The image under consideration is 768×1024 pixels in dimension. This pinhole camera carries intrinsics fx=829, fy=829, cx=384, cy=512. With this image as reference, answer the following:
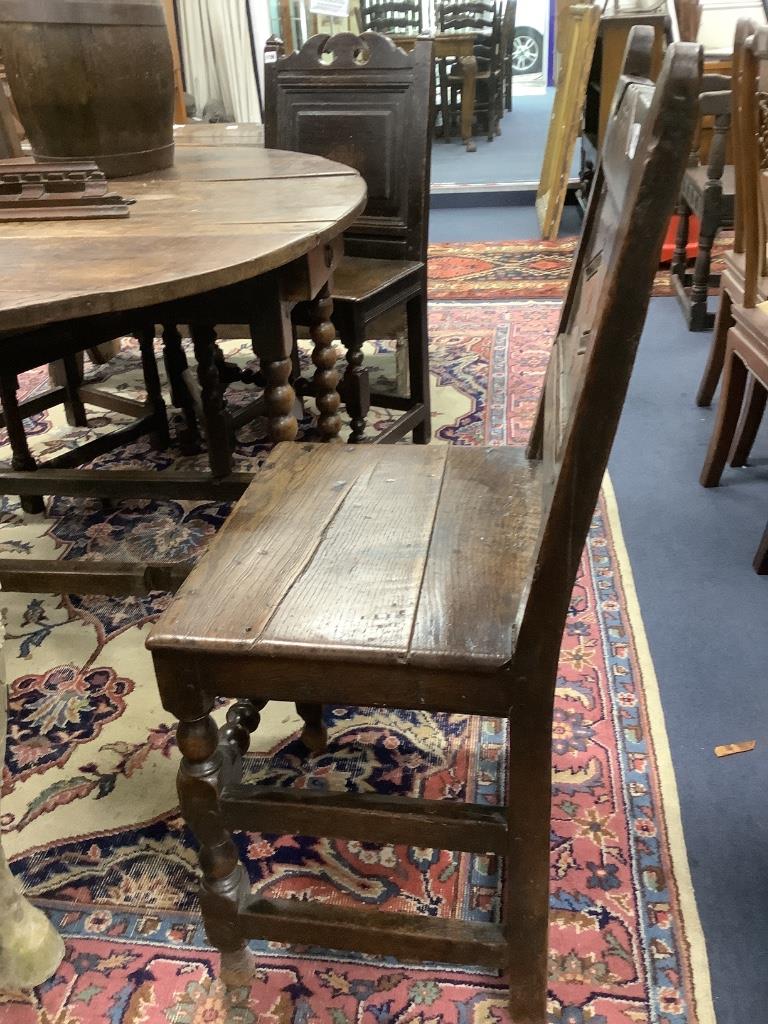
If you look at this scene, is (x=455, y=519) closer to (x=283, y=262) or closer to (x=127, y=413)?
(x=283, y=262)

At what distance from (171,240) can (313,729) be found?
31.9 inches

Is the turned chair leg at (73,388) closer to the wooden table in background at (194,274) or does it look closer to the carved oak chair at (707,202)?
the wooden table in background at (194,274)

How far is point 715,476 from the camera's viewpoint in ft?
7.07

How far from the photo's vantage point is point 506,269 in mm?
4082

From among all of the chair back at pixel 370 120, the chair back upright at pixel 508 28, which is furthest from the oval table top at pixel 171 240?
the chair back upright at pixel 508 28

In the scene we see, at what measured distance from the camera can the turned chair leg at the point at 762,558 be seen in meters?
1.80

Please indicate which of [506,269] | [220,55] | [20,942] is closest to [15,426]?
[20,942]

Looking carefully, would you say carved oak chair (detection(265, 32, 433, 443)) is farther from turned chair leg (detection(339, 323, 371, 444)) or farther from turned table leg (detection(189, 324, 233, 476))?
turned table leg (detection(189, 324, 233, 476))

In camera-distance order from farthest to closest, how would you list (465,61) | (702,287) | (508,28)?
1. (508,28)
2. (465,61)
3. (702,287)

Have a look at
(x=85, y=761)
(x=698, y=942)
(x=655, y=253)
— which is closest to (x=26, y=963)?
(x=85, y=761)

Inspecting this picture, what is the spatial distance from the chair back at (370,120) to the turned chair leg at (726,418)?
85cm

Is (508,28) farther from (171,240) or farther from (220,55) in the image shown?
(171,240)

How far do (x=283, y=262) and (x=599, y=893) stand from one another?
0.99m

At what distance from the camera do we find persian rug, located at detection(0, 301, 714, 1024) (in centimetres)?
106
